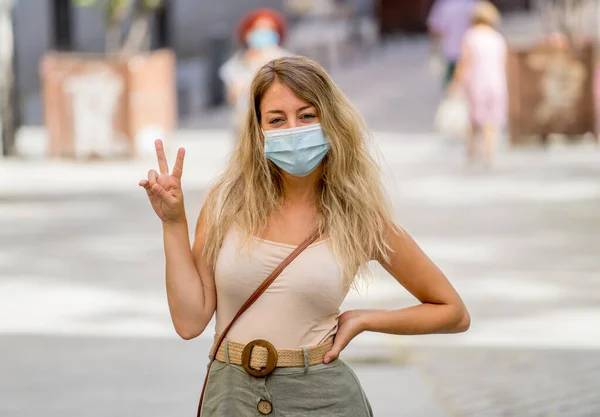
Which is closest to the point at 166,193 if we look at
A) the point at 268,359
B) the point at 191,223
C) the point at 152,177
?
the point at 152,177

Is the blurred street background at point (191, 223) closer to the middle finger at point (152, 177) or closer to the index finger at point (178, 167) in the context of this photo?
the index finger at point (178, 167)

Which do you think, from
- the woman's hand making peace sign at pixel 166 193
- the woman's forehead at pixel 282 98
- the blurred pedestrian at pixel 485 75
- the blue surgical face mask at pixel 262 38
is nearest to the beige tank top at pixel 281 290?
the woman's hand making peace sign at pixel 166 193

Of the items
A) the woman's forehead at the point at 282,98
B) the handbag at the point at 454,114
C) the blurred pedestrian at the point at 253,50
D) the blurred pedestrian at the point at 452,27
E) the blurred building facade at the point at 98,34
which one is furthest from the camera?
the blurred building facade at the point at 98,34

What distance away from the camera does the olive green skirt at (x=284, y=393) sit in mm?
3430

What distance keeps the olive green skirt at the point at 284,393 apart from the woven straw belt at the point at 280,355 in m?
0.01

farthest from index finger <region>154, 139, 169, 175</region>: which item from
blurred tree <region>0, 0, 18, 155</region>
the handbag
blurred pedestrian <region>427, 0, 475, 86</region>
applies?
blurred pedestrian <region>427, 0, 475, 86</region>

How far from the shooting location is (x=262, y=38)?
40.7ft

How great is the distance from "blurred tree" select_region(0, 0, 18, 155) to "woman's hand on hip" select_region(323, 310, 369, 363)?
1412 centimetres

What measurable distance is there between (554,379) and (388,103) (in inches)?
651

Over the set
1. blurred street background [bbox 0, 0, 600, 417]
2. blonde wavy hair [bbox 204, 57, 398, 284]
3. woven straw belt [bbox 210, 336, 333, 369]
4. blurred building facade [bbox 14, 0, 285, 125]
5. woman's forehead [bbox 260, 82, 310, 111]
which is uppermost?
blurred building facade [bbox 14, 0, 285, 125]

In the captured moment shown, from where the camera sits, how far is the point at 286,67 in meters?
3.52

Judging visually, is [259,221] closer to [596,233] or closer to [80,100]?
[596,233]

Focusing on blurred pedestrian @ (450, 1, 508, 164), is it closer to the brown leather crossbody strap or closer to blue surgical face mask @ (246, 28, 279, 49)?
blue surgical face mask @ (246, 28, 279, 49)

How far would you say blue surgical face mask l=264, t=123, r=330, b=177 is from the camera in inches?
136
